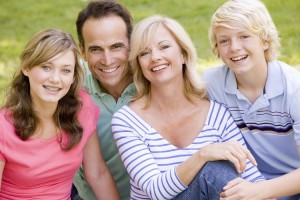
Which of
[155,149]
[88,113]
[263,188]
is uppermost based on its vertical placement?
[88,113]

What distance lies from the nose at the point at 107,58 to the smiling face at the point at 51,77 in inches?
12.7

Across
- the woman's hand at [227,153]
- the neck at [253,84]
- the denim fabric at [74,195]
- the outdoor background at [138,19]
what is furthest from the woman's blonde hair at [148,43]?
the outdoor background at [138,19]

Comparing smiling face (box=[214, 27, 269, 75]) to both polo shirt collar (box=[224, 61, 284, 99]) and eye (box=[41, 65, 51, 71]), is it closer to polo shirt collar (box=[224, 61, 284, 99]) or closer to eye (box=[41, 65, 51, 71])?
polo shirt collar (box=[224, 61, 284, 99])

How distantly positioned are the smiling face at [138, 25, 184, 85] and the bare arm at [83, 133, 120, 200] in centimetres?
47

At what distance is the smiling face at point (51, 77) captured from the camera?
9.12 ft

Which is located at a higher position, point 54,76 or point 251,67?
point 54,76

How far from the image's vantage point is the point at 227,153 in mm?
2684

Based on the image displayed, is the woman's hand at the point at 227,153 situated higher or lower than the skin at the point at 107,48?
lower

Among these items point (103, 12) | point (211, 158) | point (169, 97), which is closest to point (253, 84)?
point (169, 97)

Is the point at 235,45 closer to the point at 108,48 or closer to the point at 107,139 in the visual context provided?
the point at 108,48

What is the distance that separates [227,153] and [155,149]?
44 cm

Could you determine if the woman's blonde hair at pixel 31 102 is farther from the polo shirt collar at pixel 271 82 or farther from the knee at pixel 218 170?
the polo shirt collar at pixel 271 82

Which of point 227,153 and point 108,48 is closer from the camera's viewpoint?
point 227,153

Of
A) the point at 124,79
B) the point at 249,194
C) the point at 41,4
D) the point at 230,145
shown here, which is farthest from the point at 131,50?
Answer: the point at 41,4
